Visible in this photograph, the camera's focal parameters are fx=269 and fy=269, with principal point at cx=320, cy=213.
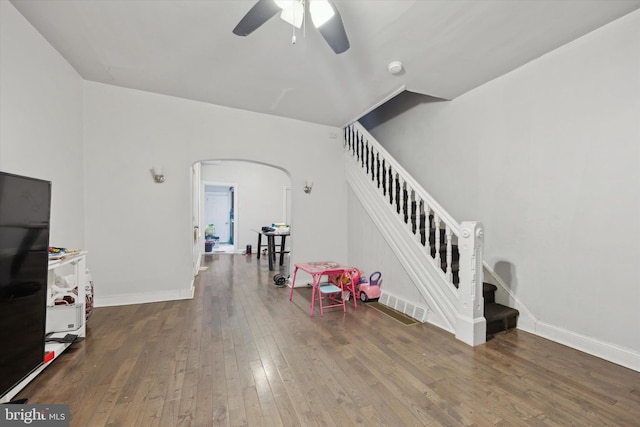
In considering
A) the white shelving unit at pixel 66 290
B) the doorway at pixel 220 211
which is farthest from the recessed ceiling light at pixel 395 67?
the doorway at pixel 220 211

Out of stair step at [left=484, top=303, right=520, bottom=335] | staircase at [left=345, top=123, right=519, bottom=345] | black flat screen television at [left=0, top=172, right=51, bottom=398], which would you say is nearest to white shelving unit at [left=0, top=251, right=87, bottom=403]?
black flat screen television at [left=0, top=172, right=51, bottom=398]

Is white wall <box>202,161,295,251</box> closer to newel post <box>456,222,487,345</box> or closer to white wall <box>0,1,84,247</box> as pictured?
white wall <box>0,1,84,247</box>

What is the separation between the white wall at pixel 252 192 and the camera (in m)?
8.45

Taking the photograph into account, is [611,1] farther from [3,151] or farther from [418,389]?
[3,151]

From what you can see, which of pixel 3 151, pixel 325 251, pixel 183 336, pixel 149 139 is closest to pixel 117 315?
pixel 183 336

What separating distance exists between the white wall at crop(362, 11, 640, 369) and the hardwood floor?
44 centimetres

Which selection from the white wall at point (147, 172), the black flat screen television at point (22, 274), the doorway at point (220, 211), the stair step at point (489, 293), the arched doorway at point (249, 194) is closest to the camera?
the black flat screen television at point (22, 274)

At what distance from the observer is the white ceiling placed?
2248 millimetres

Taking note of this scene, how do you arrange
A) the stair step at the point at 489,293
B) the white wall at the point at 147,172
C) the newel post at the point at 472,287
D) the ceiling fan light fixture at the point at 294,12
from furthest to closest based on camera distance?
1. the white wall at the point at 147,172
2. the stair step at the point at 489,293
3. the newel post at the point at 472,287
4. the ceiling fan light fixture at the point at 294,12

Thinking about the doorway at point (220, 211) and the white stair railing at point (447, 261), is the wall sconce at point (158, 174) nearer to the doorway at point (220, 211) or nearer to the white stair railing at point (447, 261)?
the white stair railing at point (447, 261)

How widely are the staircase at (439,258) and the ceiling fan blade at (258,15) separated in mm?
2411

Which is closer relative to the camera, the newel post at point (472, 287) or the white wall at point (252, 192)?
the newel post at point (472, 287)

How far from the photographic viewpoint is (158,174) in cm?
375

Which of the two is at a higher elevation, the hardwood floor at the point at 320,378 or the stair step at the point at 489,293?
the stair step at the point at 489,293
